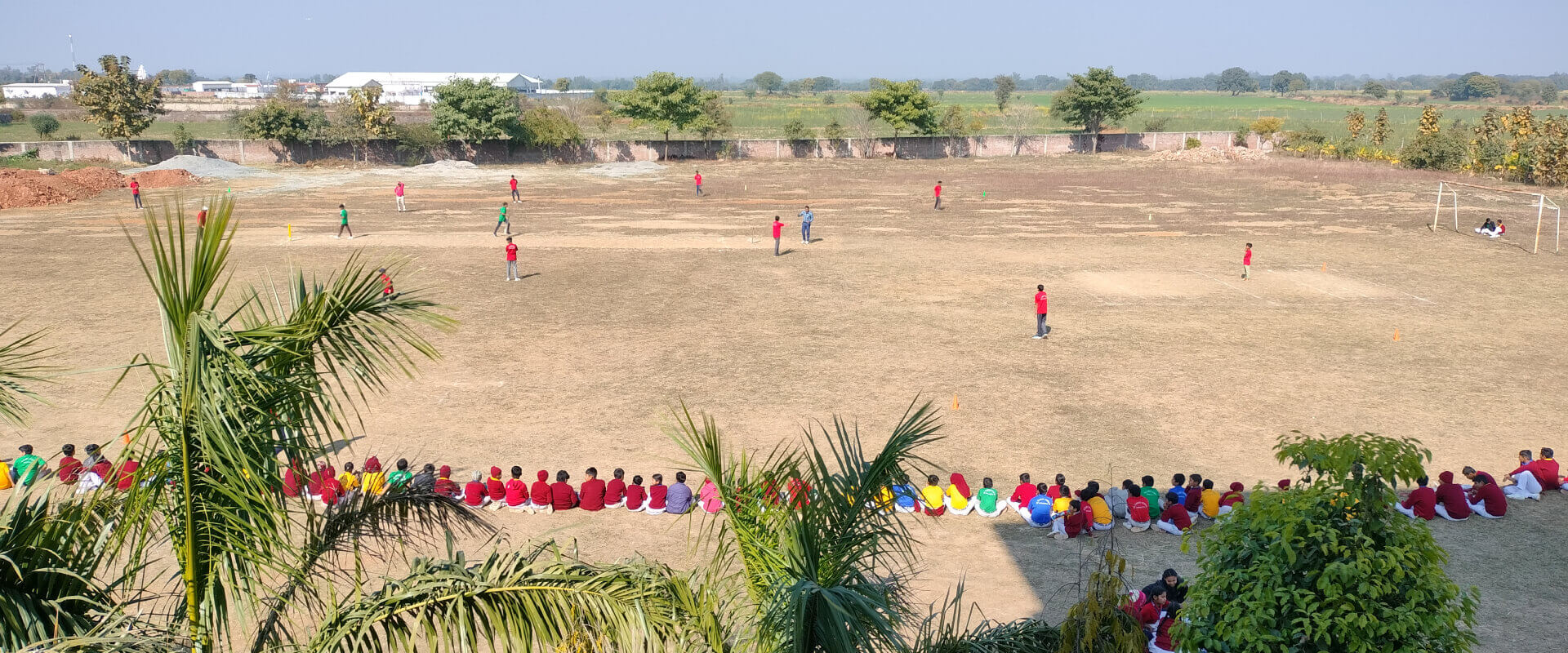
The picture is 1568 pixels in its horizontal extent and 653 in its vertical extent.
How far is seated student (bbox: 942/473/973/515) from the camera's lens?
12.6 metres

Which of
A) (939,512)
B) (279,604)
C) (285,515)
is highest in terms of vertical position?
(285,515)

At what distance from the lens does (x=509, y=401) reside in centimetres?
1656

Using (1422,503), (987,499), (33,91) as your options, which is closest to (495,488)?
(987,499)

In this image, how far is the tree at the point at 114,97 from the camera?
52094 millimetres

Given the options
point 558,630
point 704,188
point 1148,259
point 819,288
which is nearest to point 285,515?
point 558,630

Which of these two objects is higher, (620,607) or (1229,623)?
(620,607)

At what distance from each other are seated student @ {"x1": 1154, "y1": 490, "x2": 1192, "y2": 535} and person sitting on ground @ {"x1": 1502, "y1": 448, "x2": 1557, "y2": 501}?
13.9ft

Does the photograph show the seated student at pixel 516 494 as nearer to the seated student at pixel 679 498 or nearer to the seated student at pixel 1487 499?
the seated student at pixel 679 498

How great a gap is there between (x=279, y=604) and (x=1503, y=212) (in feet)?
142

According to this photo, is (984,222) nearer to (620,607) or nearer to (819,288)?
(819,288)

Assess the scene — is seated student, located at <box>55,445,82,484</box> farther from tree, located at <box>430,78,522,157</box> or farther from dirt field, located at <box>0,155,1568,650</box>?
tree, located at <box>430,78,522,157</box>

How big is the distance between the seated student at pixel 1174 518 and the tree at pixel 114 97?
5616cm

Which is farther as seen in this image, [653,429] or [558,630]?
[653,429]

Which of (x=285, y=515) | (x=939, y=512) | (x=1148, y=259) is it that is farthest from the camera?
(x=1148, y=259)
